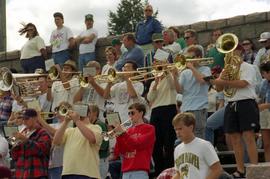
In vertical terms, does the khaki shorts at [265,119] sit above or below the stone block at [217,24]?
below

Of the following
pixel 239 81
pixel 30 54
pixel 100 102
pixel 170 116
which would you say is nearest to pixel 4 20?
pixel 30 54

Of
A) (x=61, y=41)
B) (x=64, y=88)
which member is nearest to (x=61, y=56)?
(x=61, y=41)

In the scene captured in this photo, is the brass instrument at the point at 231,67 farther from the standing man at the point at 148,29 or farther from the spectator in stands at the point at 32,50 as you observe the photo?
the spectator in stands at the point at 32,50

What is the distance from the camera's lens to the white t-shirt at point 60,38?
51.5ft

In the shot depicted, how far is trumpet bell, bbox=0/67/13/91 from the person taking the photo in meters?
13.0

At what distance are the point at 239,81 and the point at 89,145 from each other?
1954 mm

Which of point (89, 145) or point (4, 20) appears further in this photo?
point (4, 20)

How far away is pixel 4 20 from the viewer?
66.1ft

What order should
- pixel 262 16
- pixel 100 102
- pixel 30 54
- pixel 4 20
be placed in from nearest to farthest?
pixel 100 102
pixel 262 16
pixel 30 54
pixel 4 20

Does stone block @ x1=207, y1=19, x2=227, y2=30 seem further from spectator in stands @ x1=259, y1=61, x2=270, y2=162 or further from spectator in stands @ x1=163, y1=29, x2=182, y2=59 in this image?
spectator in stands @ x1=259, y1=61, x2=270, y2=162

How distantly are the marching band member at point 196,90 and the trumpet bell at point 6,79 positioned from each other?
3.30 metres

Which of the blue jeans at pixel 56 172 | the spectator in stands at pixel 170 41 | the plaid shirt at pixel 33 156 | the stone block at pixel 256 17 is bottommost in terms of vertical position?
the blue jeans at pixel 56 172

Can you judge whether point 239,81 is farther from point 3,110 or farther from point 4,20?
point 4,20

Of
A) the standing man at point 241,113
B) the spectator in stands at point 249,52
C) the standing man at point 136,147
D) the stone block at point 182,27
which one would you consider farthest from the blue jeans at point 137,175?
the stone block at point 182,27
